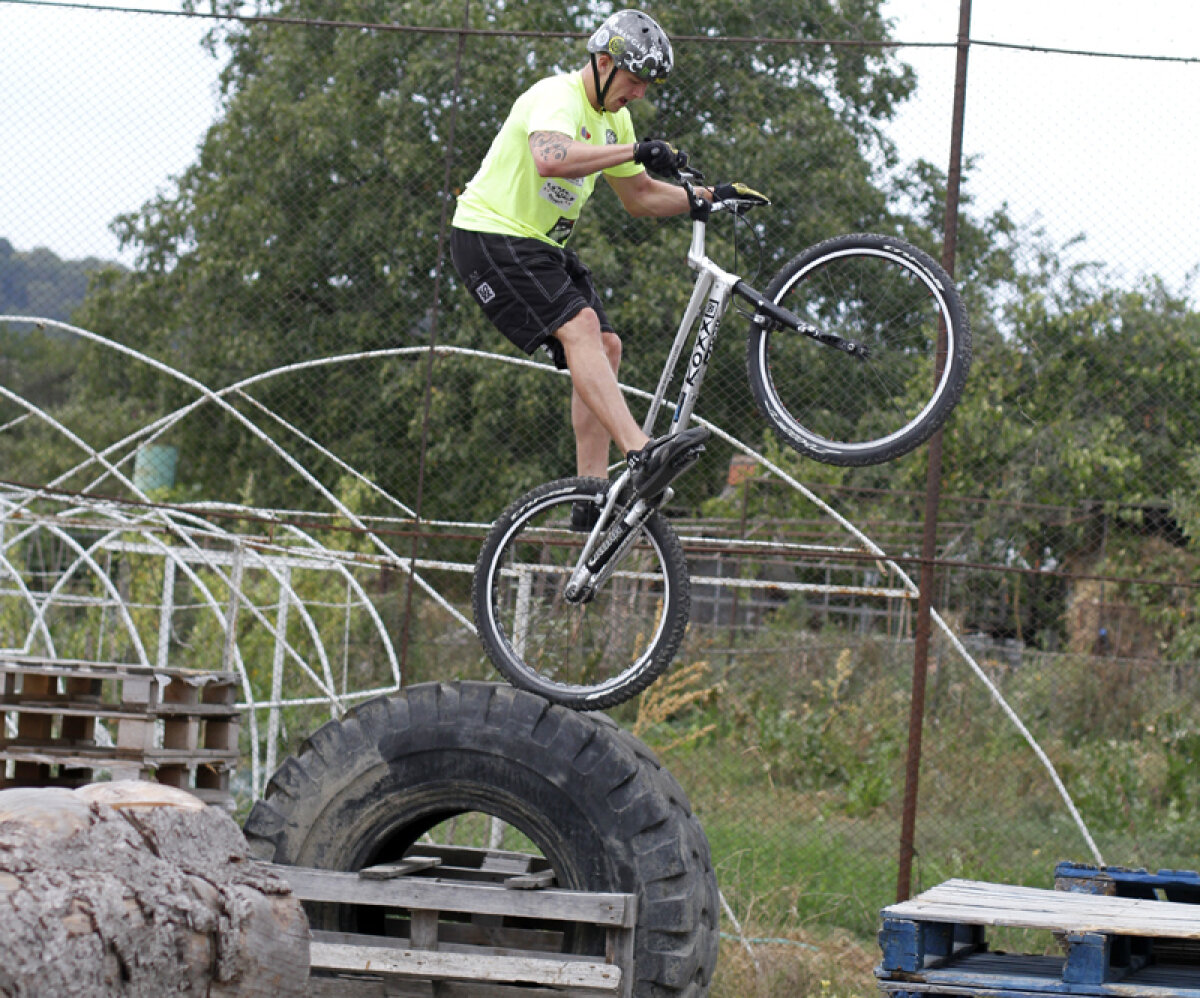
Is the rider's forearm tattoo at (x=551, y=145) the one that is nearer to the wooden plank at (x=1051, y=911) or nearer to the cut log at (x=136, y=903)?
the cut log at (x=136, y=903)

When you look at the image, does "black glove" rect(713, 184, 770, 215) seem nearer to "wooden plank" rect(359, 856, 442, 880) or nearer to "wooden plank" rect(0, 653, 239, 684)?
"wooden plank" rect(359, 856, 442, 880)

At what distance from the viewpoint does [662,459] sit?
13.4 feet

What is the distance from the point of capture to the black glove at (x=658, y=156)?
4.09 metres

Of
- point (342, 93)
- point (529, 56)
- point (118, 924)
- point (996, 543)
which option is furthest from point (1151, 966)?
point (342, 93)

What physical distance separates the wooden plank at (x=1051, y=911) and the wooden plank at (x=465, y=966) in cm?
84

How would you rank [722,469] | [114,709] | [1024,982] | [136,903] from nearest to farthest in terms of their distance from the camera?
1. [136,903]
2. [1024,982]
3. [114,709]
4. [722,469]

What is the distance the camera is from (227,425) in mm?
13789

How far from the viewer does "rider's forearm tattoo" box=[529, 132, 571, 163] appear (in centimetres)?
412

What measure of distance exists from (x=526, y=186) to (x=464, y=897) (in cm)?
221

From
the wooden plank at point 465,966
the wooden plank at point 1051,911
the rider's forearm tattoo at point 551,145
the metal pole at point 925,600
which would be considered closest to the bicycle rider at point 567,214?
the rider's forearm tattoo at point 551,145

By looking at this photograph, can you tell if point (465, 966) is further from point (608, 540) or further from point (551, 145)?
point (551, 145)

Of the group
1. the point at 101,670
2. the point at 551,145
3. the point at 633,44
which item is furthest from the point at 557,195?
the point at 101,670

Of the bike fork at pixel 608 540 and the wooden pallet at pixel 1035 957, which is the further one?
the bike fork at pixel 608 540

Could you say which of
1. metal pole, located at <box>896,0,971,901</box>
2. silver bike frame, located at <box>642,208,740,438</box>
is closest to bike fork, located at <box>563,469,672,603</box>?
silver bike frame, located at <box>642,208,740,438</box>
